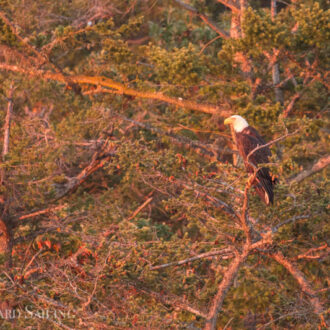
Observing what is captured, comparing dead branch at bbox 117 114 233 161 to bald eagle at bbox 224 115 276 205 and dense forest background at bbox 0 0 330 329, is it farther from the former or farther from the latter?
bald eagle at bbox 224 115 276 205

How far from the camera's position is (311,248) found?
9.13 meters

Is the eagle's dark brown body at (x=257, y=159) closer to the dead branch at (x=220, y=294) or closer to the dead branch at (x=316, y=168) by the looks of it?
the dead branch at (x=220, y=294)

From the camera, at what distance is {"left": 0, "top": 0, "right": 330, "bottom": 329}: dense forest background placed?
7512mm

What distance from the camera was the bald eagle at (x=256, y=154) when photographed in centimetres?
731

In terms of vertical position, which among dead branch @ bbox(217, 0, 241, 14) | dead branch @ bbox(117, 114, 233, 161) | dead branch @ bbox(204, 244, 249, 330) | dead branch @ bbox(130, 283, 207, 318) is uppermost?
dead branch @ bbox(217, 0, 241, 14)

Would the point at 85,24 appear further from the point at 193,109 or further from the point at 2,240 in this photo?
the point at 2,240

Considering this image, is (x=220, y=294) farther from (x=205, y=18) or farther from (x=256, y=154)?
(x=205, y=18)

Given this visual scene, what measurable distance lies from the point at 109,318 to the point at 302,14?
19.6 ft

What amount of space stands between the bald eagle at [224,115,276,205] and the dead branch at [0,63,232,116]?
2.84 meters

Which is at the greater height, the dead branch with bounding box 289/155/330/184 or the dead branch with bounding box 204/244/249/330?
the dead branch with bounding box 204/244/249/330

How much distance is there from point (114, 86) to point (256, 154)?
16.8 ft

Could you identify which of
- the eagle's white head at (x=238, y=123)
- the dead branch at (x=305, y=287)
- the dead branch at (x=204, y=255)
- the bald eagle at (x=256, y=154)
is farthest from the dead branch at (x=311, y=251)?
the eagle's white head at (x=238, y=123)

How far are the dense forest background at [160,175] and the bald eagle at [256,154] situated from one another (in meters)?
0.17

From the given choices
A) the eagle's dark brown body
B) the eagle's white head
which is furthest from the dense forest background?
the eagle's white head
